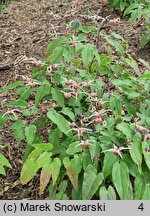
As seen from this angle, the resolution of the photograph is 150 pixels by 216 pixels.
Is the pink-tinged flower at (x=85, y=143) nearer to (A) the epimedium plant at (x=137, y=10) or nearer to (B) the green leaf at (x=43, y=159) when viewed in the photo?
(B) the green leaf at (x=43, y=159)

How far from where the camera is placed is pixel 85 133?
84.5 inches

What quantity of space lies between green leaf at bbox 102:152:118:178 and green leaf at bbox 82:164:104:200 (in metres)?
0.04

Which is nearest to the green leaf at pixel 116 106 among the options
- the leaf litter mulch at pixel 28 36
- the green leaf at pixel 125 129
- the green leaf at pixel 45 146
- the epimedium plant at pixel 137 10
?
the green leaf at pixel 125 129

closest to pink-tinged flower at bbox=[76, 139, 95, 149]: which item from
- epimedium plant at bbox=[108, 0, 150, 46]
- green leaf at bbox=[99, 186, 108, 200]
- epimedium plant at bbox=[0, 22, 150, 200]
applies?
epimedium plant at bbox=[0, 22, 150, 200]

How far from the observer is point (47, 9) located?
16.8 ft

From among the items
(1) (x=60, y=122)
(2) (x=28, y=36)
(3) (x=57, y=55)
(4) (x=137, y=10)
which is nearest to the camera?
(1) (x=60, y=122)

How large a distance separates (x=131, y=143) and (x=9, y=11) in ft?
11.9

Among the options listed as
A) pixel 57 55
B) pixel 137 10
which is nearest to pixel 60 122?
pixel 57 55

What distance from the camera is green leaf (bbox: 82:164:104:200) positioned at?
207 cm

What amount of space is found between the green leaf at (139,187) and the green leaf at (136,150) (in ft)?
0.43

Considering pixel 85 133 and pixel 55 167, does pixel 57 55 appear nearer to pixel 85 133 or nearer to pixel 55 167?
pixel 85 133

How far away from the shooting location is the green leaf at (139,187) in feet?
6.82

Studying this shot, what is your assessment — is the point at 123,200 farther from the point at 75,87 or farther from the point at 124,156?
the point at 75,87

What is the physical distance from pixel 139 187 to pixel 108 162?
0.67 ft
